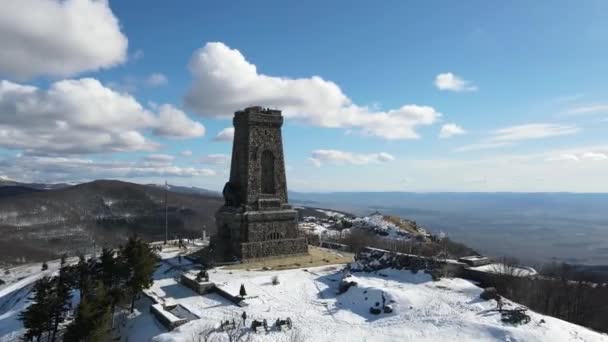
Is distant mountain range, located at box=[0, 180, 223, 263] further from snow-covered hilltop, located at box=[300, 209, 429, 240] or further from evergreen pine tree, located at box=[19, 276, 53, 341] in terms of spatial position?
evergreen pine tree, located at box=[19, 276, 53, 341]

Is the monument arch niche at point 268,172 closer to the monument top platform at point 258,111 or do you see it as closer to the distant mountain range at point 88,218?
the monument top platform at point 258,111

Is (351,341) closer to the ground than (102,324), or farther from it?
closer to the ground

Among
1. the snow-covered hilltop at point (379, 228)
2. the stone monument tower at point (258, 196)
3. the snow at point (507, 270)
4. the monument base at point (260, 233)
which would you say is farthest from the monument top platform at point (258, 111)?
the snow-covered hilltop at point (379, 228)

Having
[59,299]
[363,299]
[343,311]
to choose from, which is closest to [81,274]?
[59,299]

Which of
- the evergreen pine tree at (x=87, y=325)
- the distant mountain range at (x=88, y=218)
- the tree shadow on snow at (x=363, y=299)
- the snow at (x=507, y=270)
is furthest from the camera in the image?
the distant mountain range at (x=88, y=218)

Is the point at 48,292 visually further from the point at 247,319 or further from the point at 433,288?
the point at 433,288

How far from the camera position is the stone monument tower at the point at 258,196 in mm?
33812

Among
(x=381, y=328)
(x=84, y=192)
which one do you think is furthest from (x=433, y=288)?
(x=84, y=192)

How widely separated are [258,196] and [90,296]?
17.6 meters

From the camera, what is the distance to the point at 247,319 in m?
21.1

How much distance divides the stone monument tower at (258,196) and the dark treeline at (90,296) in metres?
9.96

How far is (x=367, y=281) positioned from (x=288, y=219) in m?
10.5

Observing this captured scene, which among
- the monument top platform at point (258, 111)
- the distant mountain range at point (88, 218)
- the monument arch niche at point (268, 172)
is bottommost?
the distant mountain range at point (88, 218)

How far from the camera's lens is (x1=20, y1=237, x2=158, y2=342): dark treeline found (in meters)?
17.1
